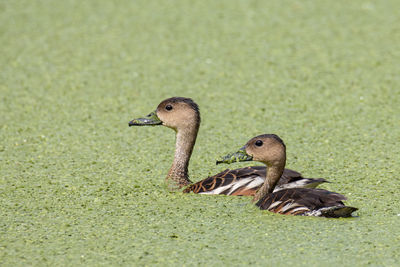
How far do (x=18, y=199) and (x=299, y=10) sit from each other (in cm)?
561

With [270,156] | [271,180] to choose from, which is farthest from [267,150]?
[271,180]

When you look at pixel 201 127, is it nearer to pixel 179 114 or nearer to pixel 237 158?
pixel 179 114

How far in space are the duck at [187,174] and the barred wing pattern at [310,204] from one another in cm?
45

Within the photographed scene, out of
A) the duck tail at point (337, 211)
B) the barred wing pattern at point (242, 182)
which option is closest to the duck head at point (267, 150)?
the barred wing pattern at point (242, 182)

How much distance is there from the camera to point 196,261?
4.48 metres

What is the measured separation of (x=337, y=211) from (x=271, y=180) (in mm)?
652

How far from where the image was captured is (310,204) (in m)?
5.04

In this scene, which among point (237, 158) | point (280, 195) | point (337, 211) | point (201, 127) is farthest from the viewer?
point (201, 127)

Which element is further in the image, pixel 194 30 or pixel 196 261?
pixel 194 30

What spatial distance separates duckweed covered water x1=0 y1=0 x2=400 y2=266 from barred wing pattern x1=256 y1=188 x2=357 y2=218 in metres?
0.06

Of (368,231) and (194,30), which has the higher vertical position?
(194,30)

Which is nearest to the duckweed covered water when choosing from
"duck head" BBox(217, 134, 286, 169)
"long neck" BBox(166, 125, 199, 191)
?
"long neck" BBox(166, 125, 199, 191)

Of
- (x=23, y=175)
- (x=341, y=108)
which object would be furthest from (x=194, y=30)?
(x=23, y=175)

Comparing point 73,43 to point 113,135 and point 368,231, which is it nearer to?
point 113,135
